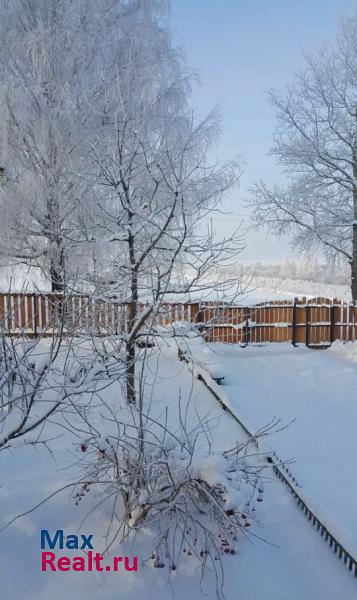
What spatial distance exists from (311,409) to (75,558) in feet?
12.4

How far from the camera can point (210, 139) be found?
8.63m

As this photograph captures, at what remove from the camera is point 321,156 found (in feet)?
35.4

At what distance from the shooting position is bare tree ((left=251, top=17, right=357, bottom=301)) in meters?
10.6

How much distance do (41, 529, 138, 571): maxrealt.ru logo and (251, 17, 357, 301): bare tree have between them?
399 inches

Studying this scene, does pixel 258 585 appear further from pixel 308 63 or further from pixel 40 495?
pixel 308 63

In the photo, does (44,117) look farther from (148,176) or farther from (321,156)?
(321,156)

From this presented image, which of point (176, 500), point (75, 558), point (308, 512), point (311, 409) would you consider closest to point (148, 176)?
point (311, 409)

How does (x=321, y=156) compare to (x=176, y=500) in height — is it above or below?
above

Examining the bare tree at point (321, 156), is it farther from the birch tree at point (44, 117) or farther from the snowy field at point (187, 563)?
the snowy field at point (187, 563)

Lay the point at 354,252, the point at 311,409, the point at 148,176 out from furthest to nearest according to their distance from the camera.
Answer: the point at 354,252 → the point at 148,176 → the point at 311,409

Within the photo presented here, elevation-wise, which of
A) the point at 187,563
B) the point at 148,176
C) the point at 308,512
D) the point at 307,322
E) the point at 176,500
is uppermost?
the point at 148,176

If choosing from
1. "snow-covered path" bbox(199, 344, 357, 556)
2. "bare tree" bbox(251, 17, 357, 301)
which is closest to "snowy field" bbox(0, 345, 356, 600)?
"snow-covered path" bbox(199, 344, 357, 556)

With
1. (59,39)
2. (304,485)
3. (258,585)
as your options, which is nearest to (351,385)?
Result: (304,485)

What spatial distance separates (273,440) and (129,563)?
2247mm
